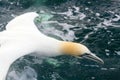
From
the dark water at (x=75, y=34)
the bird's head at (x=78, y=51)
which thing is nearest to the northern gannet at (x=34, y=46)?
the bird's head at (x=78, y=51)

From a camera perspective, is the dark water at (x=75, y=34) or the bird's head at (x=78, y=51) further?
the dark water at (x=75, y=34)

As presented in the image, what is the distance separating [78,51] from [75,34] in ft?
4.85

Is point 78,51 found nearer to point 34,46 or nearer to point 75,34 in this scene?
point 34,46

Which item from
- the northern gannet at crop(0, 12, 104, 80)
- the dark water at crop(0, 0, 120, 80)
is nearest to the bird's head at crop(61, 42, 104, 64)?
the northern gannet at crop(0, 12, 104, 80)

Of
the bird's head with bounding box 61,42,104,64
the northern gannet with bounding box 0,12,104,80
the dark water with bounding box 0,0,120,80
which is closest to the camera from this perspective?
the northern gannet with bounding box 0,12,104,80

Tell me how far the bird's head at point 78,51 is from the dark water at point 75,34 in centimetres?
54

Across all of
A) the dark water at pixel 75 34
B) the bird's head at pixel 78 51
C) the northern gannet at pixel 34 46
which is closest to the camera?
the northern gannet at pixel 34 46

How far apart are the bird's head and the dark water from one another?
21.2 inches

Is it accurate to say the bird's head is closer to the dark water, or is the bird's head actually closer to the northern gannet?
the northern gannet

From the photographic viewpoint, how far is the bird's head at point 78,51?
5.71 m

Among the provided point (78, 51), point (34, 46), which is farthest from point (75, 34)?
point (34, 46)

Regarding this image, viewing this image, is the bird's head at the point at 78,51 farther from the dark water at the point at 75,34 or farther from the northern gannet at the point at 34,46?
the dark water at the point at 75,34

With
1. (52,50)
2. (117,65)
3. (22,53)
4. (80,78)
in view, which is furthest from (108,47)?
(22,53)

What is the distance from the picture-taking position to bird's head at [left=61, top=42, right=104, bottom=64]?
5.71 meters
